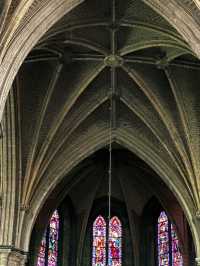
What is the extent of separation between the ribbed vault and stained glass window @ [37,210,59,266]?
15.6 feet

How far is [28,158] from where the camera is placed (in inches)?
952

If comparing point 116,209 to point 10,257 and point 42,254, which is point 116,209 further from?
point 10,257

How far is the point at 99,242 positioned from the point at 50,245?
2.57 meters

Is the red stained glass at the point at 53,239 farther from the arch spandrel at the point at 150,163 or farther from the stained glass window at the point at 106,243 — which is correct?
the arch spandrel at the point at 150,163

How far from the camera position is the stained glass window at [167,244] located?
28.7 metres

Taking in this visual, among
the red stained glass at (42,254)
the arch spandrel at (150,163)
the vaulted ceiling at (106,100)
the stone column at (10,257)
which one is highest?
the vaulted ceiling at (106,100)

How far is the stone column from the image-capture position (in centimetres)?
2266

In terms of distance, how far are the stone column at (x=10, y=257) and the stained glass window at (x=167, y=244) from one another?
8.20 meters

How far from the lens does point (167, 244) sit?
95.9 feet

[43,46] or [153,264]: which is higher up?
→ [43,46]

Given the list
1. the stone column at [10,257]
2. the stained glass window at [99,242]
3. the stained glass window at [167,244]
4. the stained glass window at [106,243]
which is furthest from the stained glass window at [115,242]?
the stone column at [10,257]

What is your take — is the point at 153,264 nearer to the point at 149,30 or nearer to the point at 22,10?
the point at 149,30

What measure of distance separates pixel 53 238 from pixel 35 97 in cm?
814

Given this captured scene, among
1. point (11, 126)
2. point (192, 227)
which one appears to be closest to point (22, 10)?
point (11, 126)
